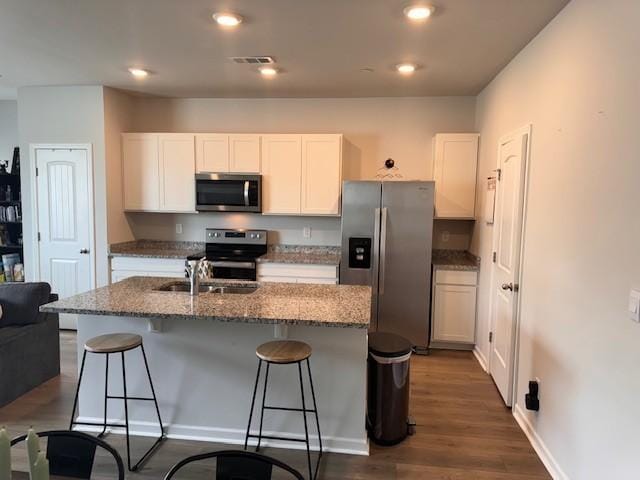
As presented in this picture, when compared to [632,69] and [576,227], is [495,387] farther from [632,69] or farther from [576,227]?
[632,69]

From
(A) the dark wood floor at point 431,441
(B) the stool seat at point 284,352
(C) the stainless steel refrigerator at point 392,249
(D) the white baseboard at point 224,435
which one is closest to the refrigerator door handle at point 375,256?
(C) the stainless steel refrigerator at point 392,249

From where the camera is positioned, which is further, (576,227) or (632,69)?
(576,227)

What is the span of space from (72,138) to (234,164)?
1.71 meters

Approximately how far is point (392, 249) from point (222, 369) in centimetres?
218

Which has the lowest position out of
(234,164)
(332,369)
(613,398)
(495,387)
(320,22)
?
(495,387)

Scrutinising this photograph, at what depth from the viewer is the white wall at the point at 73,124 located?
178 inches

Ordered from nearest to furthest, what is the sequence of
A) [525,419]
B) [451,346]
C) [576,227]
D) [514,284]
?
1. [576,227]
2. [525,419]
3. [514,284]
4. [451,346]

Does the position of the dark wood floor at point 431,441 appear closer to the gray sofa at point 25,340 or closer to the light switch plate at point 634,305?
the gray sofa at point 25,340

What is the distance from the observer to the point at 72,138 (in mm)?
4570

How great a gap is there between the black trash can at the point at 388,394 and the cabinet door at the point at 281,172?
233cm

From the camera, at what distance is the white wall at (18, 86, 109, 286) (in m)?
4.52

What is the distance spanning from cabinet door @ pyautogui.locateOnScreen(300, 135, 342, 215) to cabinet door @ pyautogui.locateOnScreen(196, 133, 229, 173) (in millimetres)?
868

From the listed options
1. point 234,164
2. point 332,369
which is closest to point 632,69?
point 332,369

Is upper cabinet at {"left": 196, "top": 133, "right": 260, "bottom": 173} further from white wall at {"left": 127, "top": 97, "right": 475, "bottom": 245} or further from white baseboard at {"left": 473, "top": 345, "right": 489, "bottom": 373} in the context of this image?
white baseboard at {"left": 473, "top": 345, "right": 489, "bottom": 373}
